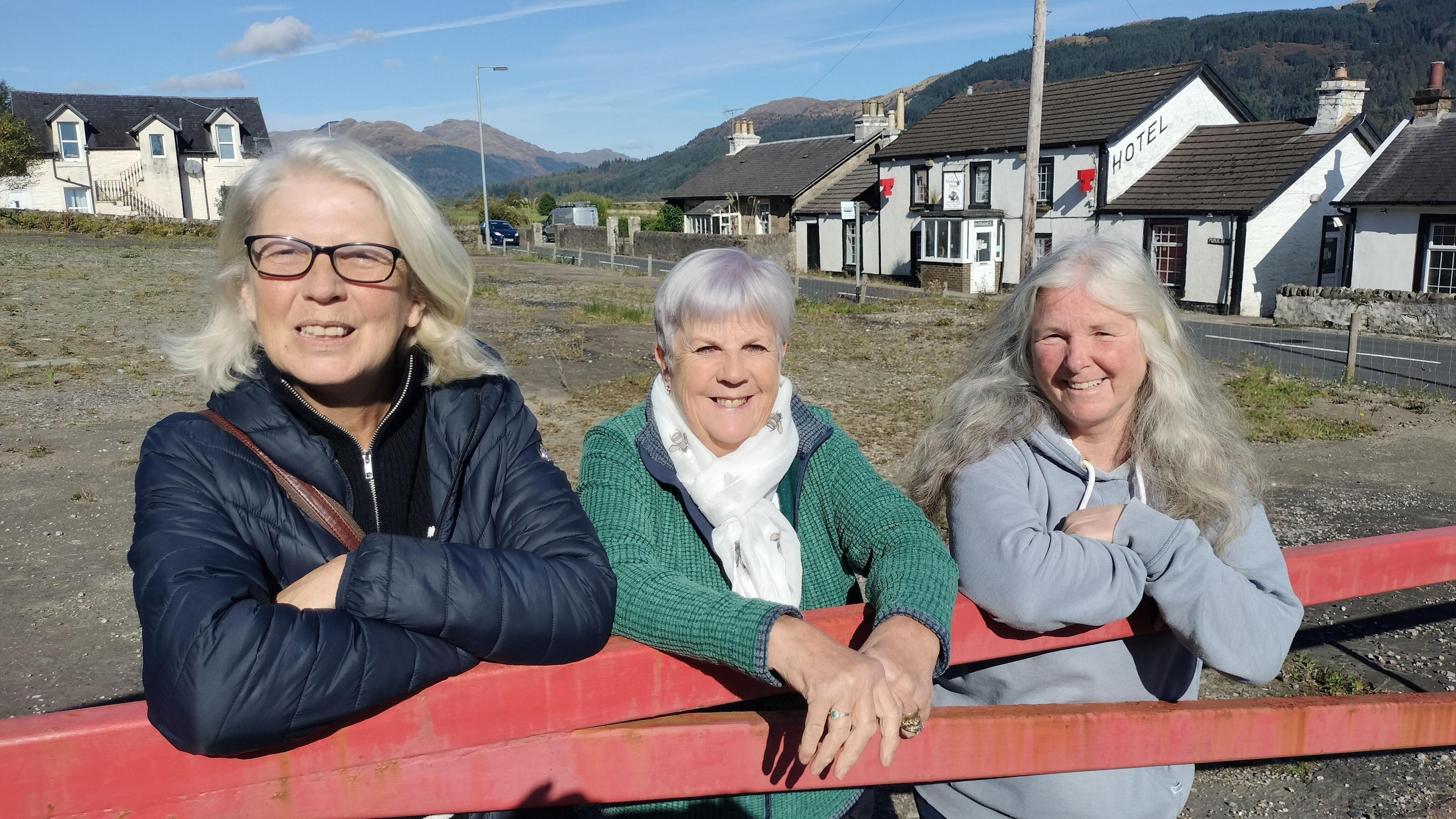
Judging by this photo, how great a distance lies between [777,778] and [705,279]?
102 cm

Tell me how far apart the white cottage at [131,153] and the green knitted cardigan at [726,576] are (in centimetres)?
5542

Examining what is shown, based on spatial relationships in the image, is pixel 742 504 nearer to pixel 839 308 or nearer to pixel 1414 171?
pixel 839 308

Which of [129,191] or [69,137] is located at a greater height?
[69,137]

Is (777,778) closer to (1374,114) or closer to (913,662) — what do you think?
(913,662)

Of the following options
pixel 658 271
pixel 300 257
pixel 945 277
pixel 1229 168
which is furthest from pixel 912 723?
pixel 658 271

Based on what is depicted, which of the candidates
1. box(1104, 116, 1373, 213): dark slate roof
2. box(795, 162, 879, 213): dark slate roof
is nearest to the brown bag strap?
box(1104, 116, 1373, 213): dark slate roof

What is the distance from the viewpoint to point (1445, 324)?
20203 mm

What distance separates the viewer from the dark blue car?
49.8 m

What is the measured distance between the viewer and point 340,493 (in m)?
1.82

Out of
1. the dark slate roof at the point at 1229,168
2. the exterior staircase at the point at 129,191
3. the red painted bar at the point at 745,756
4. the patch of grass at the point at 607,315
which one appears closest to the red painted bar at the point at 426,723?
the red painted bar at the point at 745,756

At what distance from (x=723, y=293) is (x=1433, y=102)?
30.4 metres

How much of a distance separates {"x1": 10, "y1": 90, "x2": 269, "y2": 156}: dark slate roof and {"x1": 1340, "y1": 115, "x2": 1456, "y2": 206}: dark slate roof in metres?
50.3

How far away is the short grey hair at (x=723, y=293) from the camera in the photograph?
2027 millimetres

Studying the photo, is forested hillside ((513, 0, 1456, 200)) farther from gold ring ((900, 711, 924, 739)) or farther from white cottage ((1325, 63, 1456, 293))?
gold ring ((900, 711, 924, 739))
